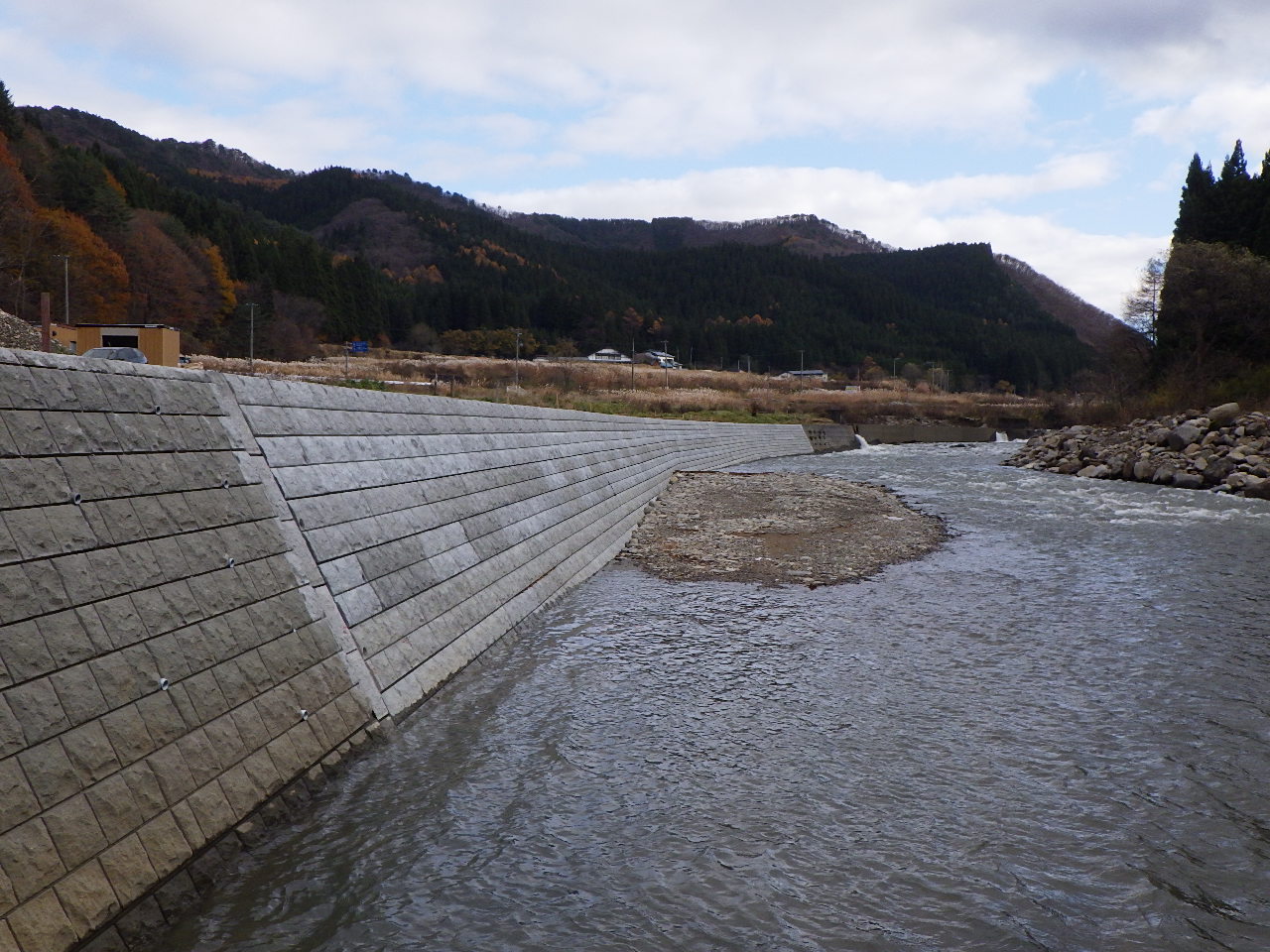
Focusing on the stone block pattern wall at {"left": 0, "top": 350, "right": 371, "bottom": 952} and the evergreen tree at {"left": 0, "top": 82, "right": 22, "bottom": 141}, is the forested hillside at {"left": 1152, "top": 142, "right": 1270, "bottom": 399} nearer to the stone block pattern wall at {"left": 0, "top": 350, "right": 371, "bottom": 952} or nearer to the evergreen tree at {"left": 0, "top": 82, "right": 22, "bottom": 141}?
the stone block pattern wall at {"left": 0, "top": 350, "right": 371, "bottom": 952}

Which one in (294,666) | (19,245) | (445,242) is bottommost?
(294,666)

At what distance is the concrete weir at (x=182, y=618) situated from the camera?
13.4 feet

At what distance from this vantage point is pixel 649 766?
712cm

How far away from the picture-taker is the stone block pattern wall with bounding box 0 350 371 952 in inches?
157

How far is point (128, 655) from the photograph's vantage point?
4.75 m

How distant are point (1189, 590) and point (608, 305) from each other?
16153 centimetres

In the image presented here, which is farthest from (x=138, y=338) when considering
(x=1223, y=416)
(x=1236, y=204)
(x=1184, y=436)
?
(x=1236, y=204)

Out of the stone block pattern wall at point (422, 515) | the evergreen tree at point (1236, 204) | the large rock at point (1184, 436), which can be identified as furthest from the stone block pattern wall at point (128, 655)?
the evergreen tree at point (1236, 204)

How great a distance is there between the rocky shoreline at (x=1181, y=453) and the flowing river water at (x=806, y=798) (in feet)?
71.5

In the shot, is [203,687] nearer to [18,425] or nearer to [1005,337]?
[18,425]

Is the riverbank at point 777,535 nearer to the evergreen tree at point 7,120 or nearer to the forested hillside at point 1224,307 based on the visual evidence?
the forested hillside at point 1224,307

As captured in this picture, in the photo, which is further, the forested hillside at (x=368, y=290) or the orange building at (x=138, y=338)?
the forested hillside at (x=368, y=290)

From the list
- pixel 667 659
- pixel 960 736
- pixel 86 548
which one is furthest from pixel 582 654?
pixel 86 548

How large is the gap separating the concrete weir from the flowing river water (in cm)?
46
